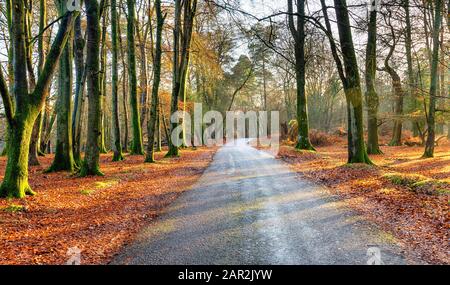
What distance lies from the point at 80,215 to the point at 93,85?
20.5 ft

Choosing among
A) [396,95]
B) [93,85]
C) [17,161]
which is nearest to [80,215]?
[17,161]

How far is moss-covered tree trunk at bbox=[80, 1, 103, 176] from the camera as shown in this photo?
38.7 ft

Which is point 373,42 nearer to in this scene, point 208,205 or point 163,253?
point 208,205

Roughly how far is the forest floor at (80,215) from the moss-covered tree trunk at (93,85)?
2.64ft

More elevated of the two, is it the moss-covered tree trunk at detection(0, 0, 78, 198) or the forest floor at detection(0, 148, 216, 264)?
the moss-covered tree trunk at detection(0, 0, 78, 198)

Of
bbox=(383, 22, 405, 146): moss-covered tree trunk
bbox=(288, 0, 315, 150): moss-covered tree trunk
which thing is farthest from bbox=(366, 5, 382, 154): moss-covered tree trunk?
bbox=(288, 0, 315, 150): moss-covered tree trunk

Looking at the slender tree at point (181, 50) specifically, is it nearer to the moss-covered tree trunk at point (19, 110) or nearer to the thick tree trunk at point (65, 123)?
the thick tree trunk at point (65, 123)

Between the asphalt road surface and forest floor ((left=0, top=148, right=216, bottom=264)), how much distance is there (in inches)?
19.2

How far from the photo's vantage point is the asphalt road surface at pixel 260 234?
179 inches

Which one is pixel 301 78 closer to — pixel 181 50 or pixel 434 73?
pixel 434 73

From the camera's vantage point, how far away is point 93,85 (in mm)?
12094

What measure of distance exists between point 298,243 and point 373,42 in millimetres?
16092

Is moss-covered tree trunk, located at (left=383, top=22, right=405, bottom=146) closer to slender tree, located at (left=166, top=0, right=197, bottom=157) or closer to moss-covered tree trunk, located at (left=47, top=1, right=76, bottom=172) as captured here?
slender tree, located at (left=166, top=0, right=197, bottom=157)

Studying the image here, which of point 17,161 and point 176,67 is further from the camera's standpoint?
point 176,67
